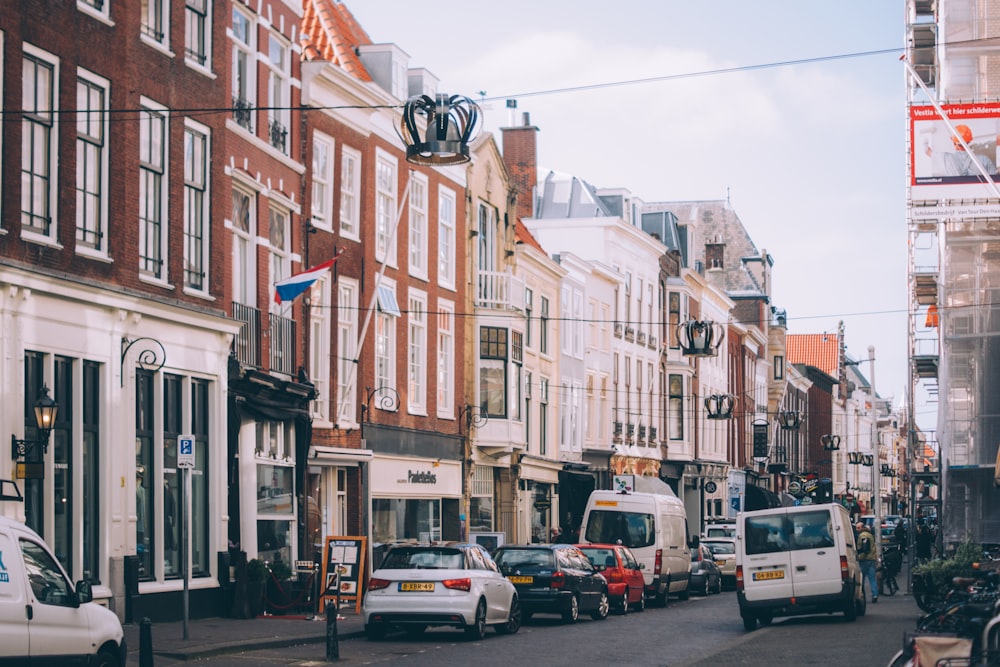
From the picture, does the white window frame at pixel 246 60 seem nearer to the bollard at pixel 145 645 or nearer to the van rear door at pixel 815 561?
the van rear door at pixel 815 561

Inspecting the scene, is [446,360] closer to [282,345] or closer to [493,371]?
[493,371]

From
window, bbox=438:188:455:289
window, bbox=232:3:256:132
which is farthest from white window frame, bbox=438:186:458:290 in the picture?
window, bbox=232:3:256:132

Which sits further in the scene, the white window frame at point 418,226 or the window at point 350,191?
the white window frame at point 418,226

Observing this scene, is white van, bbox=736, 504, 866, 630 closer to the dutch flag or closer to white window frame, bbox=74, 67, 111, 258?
the dutch flag

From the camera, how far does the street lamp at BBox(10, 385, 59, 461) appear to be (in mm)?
20828

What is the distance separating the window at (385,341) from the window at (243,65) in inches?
290

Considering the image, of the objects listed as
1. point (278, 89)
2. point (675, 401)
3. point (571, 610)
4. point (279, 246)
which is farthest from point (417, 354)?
point (675, 401)

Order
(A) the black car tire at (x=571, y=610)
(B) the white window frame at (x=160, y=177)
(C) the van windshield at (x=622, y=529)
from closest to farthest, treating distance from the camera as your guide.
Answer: (B) the white window frame at (x=160, y=177)
(A) the black car tire at (x=571, y=610)
(C) the van windshield at (x=622, y=529)

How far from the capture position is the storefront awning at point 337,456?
32.6 meters

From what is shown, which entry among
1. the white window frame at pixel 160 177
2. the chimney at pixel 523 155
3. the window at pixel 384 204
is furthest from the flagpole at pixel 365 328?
the chimney at pixel 523 155

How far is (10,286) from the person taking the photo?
20703 mm

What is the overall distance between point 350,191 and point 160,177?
1004cm

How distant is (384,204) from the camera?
123 ft

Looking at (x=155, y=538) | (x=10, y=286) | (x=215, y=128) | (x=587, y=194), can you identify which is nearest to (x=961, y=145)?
(x=215, y=128)
